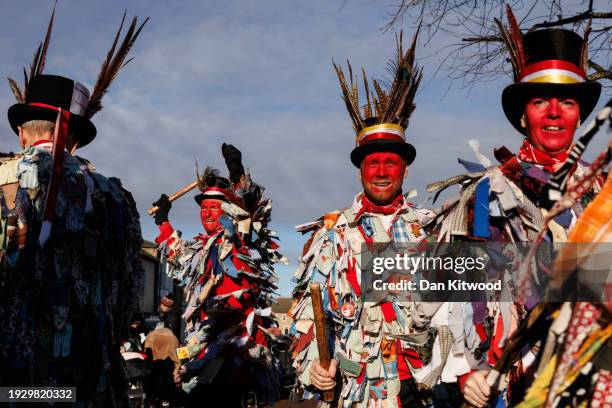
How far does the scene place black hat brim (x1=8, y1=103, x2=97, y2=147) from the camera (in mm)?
4277

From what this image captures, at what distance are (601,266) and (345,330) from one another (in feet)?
7.58

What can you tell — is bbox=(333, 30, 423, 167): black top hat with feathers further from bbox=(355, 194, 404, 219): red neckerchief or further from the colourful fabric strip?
the colourful fabric strip

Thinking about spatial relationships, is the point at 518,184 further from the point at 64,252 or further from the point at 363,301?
the point at 64,252

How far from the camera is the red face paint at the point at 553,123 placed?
10.1 ft

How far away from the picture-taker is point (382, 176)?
4871mm

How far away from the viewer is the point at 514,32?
3322mm

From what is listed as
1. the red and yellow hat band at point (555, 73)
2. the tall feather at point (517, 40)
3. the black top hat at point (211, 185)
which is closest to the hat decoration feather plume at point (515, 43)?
the tall feather at point (517, 40)

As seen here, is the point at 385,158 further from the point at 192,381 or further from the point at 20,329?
the point at 192,381

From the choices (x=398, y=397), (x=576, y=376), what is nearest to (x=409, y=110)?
(x=398, y=397)

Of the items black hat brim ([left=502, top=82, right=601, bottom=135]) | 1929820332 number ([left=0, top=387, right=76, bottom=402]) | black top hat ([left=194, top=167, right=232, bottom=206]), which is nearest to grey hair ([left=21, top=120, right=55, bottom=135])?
1929820332 number ([left=0, top=387, right=76, bottom=402])

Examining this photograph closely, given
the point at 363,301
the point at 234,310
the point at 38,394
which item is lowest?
Answer: the point at 38,394

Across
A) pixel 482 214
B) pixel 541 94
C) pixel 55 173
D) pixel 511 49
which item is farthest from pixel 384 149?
pixel 55 173

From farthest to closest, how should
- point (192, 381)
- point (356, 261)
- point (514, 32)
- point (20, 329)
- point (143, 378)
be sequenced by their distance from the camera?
point (143, 378), point (192, 381), point (356, 261), point (20, 329), point (514, 32)

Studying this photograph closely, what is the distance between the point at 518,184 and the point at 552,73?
0.56 meters
